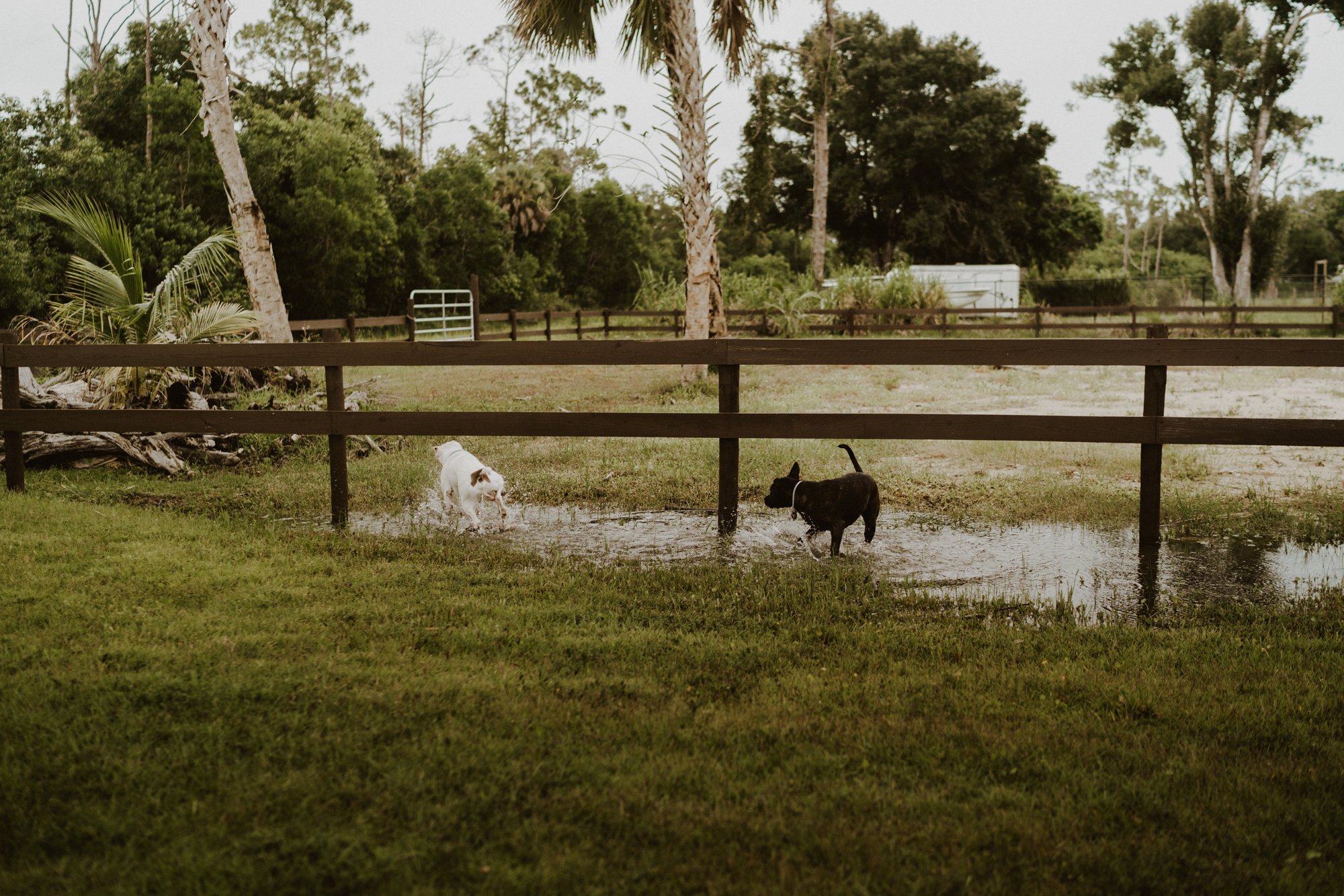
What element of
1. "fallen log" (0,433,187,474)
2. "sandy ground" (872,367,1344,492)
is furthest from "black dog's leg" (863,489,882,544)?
"fallen log" (0,433,187,474)

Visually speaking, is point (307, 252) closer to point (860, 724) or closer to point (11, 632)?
point (11, 632)

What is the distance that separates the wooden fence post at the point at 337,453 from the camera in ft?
23.8

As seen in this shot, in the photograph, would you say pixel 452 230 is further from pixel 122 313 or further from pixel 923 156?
pixel 122 313

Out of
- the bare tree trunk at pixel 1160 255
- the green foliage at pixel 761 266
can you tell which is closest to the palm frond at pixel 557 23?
the green foliage at pixel 761 266

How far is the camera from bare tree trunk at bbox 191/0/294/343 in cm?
1258

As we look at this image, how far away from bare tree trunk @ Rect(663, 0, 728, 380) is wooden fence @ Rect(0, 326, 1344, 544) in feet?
25.4

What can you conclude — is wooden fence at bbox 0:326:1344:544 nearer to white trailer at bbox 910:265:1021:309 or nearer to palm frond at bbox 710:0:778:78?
palm frond at bbox 710:0:778:78

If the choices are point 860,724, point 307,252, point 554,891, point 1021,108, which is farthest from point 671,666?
point 1021,108

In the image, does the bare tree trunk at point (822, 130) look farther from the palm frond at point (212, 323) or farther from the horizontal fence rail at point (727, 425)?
the horizontal fence rail at point (727, 425)

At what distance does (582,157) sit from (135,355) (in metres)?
49.2

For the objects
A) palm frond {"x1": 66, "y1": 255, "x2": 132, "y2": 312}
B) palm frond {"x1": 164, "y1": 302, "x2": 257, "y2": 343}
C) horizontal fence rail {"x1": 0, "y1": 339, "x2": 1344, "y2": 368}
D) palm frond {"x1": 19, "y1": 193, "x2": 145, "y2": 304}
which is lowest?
horizontal fence rail {"x1": 0, "y1": 339, "x2": 1344, "y2": 368}

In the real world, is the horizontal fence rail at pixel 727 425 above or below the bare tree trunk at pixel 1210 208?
below

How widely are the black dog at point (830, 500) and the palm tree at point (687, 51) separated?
29.6 feet

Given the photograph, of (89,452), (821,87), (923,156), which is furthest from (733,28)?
(923,156)
